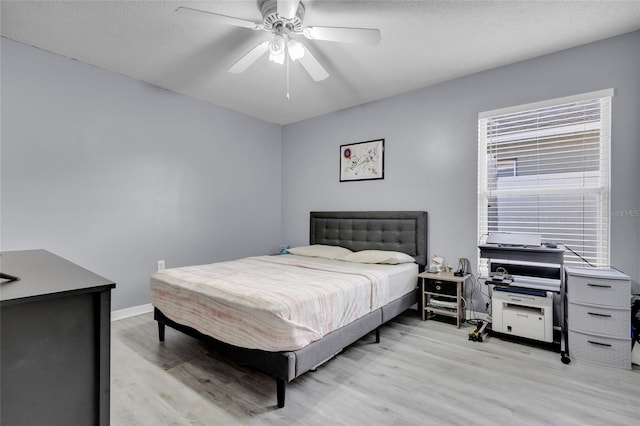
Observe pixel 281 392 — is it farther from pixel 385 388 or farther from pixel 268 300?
pixel 385 388

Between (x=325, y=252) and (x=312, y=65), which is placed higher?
(x=312, y=65)

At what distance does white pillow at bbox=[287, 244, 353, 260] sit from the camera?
3.90 meters

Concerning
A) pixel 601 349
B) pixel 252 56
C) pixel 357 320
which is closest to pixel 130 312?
pixel 357 320

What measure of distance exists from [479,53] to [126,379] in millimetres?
3938

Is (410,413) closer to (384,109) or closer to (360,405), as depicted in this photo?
(360,405)

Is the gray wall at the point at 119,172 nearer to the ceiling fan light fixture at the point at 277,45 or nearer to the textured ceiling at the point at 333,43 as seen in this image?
the textured ceiling at the point at 333,43

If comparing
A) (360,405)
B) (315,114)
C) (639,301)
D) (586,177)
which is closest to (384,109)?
(315,114)

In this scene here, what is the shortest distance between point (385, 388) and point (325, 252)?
82.0 inches

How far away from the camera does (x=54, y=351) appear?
91 centimetres

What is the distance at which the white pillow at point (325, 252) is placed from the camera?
3.90 m

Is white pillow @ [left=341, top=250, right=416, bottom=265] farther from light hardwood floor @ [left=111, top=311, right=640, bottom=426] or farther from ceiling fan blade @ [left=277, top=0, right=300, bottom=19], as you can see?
ceiling fan blade @ [left=277, top=0, right=300, bottom=19]

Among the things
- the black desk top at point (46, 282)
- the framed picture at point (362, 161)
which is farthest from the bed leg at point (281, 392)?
the framed picture at point (362, 161)

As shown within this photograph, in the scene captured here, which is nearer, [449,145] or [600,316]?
[600,316]

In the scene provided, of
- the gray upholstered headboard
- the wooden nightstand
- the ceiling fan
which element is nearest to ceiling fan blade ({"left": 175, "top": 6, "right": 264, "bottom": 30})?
the ceiling fan
